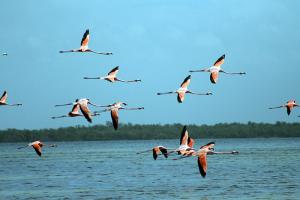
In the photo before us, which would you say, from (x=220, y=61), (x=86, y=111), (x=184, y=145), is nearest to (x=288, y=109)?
(x=220, y=61)

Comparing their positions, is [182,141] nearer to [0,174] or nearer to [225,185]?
[225,185]

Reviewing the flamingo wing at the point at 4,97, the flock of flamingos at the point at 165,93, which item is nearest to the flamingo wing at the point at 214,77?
the flock of flamingos at the point at 165,93

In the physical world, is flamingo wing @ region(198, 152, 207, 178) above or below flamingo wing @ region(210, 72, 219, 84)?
below

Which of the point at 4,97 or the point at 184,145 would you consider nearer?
the point at 184,145

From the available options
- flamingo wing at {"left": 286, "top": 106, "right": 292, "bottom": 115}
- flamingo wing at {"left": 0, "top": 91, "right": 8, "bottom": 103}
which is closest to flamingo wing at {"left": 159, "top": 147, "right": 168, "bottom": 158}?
flamingo wing at {"left": 286, "top": 106, "right": 292, "bottom": 115}

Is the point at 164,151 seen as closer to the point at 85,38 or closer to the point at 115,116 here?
the point at 115,116

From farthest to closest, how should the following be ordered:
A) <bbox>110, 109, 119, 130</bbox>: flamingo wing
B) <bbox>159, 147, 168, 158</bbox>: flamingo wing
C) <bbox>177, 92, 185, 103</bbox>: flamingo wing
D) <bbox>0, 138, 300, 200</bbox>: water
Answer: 1. <bbox>0, 138, 300, 200</bbox>: water
2. <bbox>177, 92, 185, 103</bbox>: flamingo wing
3. <bbox>110, 109, 119, 130</bbox>: flamingo wing
4. <bbox>159, 147, 168, 158</bbox>: flamingo wing

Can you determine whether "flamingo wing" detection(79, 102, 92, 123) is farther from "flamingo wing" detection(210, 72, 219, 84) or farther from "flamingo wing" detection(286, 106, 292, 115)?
"flamingo wing" detection(286, 106, 292, 115)

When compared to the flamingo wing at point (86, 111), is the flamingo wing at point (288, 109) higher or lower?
higher

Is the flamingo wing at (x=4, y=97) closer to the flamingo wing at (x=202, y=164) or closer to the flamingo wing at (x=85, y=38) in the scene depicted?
the flamingo wing at (x=85, y=38)

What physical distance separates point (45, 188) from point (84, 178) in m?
6.06

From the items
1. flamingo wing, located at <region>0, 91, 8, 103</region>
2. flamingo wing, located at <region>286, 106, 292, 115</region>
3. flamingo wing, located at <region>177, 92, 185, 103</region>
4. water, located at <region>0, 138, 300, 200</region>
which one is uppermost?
flamingo wing, located at <region>0, 91, 8, 103</region>

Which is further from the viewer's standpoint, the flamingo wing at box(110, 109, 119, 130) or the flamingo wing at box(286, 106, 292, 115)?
the flamingo wing at box(286, 106, 292, 115)

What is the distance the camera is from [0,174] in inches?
2036
